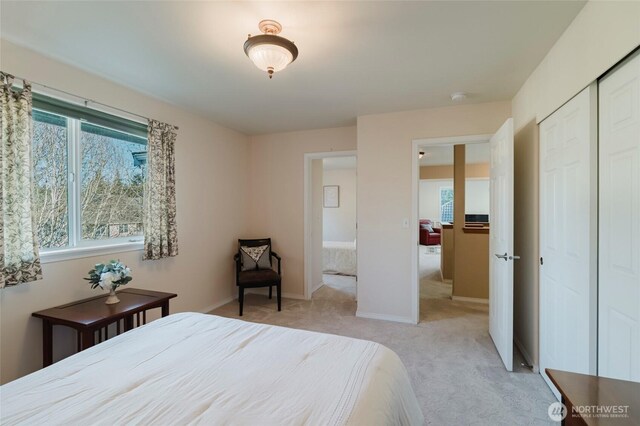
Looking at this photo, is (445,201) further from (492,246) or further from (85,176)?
(85,176)

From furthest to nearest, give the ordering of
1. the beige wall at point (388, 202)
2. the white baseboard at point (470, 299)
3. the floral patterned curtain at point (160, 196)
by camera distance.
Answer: the white baseboard at point (470, 299) < the beige wall at point (388, 202) < the floral patterned curtain at point (160, 196)

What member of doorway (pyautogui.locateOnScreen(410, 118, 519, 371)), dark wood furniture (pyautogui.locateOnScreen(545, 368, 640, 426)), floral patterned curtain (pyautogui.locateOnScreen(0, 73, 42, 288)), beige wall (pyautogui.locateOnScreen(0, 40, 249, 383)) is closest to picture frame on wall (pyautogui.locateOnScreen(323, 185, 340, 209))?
beige wall (pyautogui.locateOnScreen(0, 40, 249, 383))

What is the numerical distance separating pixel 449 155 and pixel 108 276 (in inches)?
268

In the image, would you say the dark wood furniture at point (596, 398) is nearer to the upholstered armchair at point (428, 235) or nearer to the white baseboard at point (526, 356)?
the white baseboard at point (526, 356)

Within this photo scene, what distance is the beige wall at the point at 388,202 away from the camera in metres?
3.35

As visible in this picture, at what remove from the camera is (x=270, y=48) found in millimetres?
1702

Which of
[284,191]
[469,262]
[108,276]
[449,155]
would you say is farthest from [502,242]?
[449,155]

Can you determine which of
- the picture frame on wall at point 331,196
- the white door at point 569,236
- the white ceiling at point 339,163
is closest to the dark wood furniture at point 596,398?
the white door at point 569,236

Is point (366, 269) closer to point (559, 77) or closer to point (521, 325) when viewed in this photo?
point (521, 325)

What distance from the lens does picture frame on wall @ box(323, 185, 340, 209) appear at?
812 centimetres

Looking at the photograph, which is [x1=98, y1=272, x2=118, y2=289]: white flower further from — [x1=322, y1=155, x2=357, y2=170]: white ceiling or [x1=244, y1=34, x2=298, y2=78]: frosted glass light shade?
[x1=322, y1=155, x2=357, y2=170]: white ceiling

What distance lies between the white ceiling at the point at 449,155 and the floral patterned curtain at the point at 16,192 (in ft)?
17.4

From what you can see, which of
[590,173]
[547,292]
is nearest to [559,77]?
[590,173]

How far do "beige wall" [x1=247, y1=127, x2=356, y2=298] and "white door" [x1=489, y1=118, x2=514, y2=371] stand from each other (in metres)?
A: 2.13
